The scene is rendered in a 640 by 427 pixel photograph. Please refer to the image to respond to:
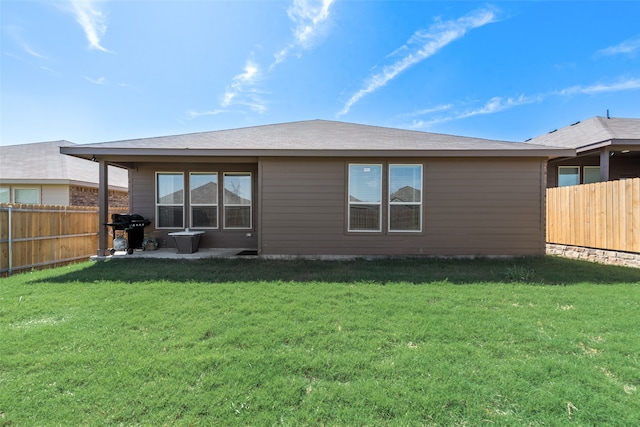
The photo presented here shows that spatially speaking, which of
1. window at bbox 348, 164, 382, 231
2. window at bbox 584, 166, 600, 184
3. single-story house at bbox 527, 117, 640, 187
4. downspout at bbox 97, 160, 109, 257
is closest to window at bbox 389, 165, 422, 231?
window at bbox 348, 164, 382, 231

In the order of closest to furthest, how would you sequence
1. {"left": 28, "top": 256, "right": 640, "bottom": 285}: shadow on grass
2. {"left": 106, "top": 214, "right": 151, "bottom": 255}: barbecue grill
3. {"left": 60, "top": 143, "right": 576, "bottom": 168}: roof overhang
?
{"left": 28, "top": 256, "right": 640, "bottom": 285}: shadow on grass, {"left": 60, "top": 143, "right": 576, "bottom": 168}: roof overhang, {"left": 106, "top": 214, "right": 151, "bottom": 255}: barbecue grill

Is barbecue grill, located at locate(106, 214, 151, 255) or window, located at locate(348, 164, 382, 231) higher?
window, located at locate(348, 164, 382, 231)

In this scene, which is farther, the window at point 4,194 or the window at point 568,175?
the window at point 4,194

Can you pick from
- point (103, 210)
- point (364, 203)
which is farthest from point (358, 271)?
point (103, 210)

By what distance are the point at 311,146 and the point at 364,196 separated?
5.99 ft

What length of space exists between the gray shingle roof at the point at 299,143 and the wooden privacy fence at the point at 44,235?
65.3 inches

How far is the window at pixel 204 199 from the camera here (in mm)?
8344

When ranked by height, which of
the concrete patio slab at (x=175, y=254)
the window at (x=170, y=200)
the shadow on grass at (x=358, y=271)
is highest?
the window at (x=170, y=200)

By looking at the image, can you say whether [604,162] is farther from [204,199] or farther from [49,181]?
[49,181]

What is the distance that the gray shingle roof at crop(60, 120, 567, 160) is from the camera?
6.69m

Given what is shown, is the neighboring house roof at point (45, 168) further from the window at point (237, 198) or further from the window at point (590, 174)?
the window at point (590, 174)

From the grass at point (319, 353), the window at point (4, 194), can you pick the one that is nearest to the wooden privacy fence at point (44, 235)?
the grass at point (319, 353)

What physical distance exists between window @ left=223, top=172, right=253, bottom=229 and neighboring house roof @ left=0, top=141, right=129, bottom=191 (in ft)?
22.4

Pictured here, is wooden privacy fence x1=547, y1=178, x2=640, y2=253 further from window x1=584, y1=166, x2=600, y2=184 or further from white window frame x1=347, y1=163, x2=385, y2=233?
white window frame x1=347, y1=163, x2=385, y2=233
